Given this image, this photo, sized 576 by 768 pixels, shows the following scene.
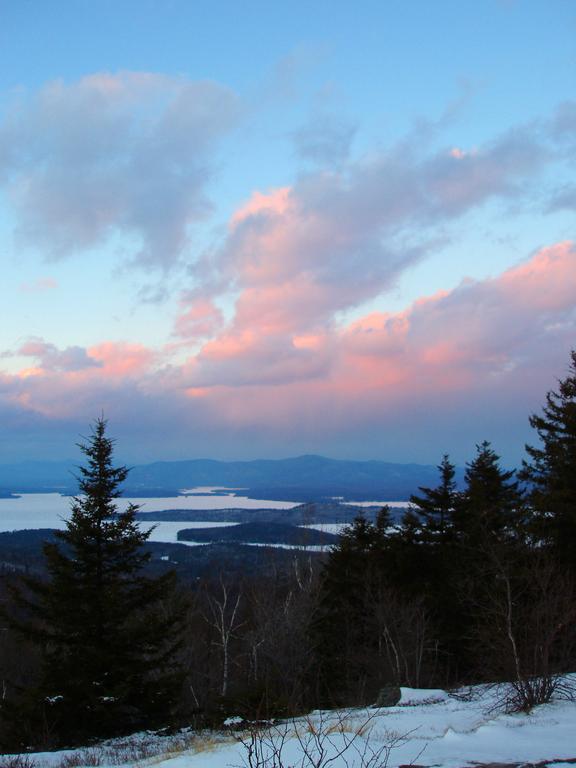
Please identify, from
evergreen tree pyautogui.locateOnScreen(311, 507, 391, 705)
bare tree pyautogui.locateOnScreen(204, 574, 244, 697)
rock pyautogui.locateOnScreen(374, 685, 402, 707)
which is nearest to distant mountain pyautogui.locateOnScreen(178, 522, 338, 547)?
bare tree pyautogui.locateOnScreen(204, 574, 244, 697)

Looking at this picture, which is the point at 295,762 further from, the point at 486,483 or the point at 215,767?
the point at 486,483

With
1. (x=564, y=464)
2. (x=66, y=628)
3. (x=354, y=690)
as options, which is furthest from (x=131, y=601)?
(x=564, y=464)

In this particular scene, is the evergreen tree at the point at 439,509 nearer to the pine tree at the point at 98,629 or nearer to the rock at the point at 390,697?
the rock at the point at 390,697

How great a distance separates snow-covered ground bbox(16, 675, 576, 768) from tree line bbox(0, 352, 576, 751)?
3.85ft

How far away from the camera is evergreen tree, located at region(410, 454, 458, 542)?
31.8m

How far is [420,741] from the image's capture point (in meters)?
9.66

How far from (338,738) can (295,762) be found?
1.62 metres

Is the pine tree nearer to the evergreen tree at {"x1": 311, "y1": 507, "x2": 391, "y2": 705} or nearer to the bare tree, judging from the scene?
the bare tree

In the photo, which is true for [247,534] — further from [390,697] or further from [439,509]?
[390,697]

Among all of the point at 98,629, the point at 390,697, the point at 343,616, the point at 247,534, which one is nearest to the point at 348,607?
the point at 343,616

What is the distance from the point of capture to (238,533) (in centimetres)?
13962

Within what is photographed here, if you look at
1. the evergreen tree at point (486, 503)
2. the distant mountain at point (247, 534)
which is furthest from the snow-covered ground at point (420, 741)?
the distant mountain at point (247, 534)

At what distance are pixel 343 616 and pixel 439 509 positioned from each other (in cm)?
769

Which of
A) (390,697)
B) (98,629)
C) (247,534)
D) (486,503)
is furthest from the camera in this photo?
(247,534)
